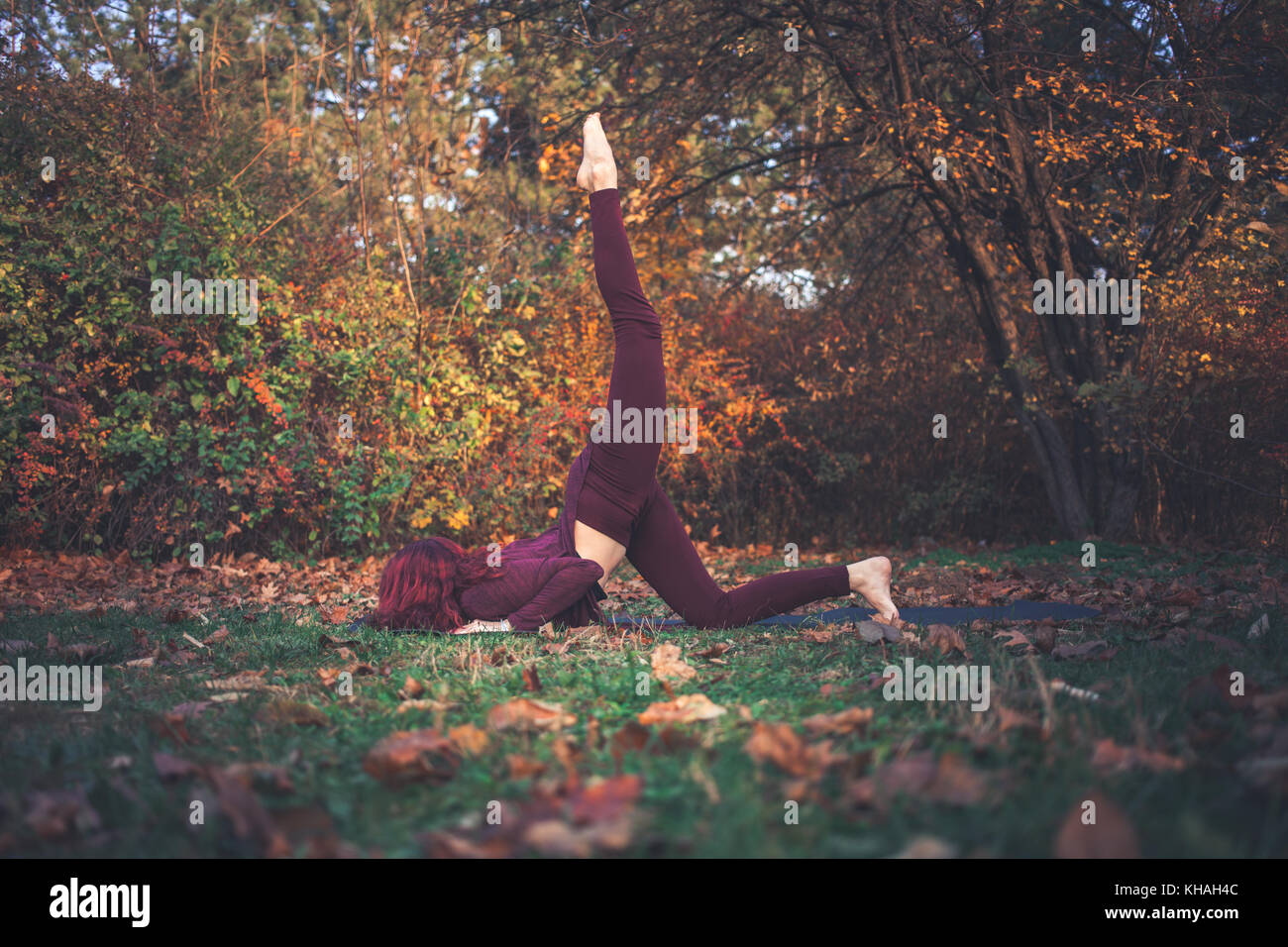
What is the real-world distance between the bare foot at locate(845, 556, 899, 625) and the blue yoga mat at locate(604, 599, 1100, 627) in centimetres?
13

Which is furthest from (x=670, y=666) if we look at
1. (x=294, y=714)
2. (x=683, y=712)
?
(x=294, y=714)

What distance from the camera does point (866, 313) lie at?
10.4 m

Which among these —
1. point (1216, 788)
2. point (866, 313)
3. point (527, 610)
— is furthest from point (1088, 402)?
point (1216, 788)

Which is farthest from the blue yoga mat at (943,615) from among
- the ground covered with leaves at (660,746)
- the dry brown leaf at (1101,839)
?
the dry brown leaf at (1101,839)

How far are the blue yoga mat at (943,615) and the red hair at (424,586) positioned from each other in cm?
69

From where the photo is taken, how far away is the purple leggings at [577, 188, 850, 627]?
3545 millimetres

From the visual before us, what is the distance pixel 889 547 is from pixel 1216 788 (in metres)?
8.53

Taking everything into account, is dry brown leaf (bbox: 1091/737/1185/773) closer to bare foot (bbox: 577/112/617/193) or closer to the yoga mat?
the yoga mat

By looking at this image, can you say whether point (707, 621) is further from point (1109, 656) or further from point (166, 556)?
point (166, 556)

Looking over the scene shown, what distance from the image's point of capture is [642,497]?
3.73 metres

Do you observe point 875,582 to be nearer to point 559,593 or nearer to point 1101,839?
point 559,593

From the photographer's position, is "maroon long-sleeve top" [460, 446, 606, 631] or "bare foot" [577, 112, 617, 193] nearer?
"bare foot" [577, 112, 617, 193]

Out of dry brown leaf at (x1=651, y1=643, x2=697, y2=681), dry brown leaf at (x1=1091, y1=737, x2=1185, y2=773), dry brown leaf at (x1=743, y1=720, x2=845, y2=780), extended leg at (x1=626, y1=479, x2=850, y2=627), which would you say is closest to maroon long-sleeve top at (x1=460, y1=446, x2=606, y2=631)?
extended leg at (x1=626, y1=479, x2=850, y2=627)

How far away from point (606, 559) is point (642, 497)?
12.0 inches
